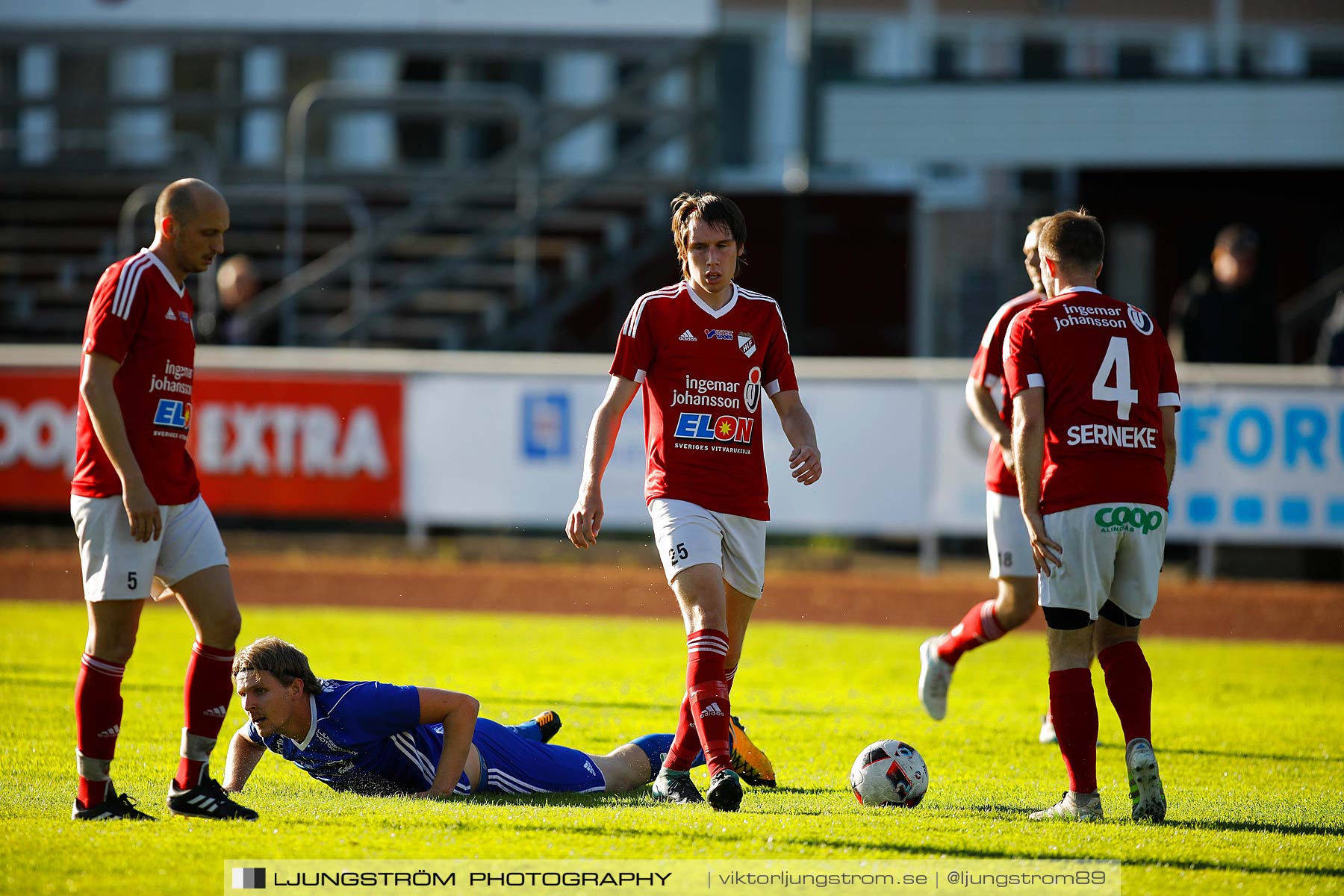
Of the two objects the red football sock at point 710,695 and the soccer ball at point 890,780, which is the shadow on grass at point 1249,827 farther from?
the red football sock at point 710,695

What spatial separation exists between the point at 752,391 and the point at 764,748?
2.06 m

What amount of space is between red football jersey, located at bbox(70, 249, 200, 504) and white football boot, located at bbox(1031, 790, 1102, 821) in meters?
3.33

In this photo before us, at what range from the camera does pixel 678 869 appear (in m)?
4.85

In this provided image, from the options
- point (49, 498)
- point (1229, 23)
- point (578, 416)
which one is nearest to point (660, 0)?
point (1229, 23)

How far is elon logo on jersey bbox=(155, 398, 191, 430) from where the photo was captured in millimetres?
5523

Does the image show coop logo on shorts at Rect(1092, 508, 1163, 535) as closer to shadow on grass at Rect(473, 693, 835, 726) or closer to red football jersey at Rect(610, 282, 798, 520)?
red football jersey at Rect(610, 282, 798, 520)

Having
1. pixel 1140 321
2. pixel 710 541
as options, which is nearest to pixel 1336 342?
pixel 1140 321

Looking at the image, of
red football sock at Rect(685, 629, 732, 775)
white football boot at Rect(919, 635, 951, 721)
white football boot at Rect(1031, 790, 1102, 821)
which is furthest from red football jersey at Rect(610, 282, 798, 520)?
white football boot at Rect(919, 635, 951, 721)

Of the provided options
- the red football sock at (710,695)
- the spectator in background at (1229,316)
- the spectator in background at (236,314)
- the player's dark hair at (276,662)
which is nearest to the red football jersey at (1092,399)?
the red football sock at (710,695)

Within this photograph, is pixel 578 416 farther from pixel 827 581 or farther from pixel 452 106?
pixel 452 106

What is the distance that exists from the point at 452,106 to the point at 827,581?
31.0 ft

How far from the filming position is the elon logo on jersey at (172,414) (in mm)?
5523

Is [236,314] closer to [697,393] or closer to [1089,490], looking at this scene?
[697,393]

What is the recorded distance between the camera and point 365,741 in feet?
18.9
